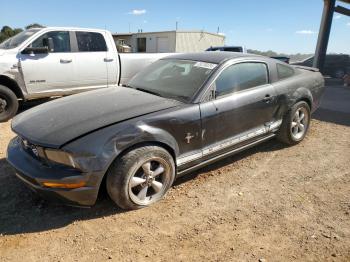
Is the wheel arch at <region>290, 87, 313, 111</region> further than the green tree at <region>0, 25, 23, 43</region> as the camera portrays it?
No

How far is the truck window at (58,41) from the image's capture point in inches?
253

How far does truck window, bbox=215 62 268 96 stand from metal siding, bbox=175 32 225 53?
23.4m

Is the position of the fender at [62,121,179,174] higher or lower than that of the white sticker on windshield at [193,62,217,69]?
lower

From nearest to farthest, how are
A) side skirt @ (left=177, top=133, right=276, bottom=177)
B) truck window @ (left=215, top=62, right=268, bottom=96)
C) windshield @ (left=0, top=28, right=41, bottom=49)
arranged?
side skirt @ (left=177, top=133, right=276, bottom=177)
truck window @ (left=215, top=62, right=268, bottom=96)
windshield @ (left=0, top=28, right=41, bottom=49)

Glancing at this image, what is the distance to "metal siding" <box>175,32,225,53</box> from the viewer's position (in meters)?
28.1

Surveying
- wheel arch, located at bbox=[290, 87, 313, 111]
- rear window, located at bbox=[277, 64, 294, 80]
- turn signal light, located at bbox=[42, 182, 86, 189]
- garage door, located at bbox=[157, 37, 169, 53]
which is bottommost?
garage door, located at bbox=[157, 37, 169, 53]

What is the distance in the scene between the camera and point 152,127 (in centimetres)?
318

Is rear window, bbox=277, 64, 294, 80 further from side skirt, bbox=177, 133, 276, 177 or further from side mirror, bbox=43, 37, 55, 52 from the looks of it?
side mirror, bbox=43, 37, 55, 52

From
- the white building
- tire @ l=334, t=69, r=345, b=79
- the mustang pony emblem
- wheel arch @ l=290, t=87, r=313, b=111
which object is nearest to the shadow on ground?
the mustang pony emblem

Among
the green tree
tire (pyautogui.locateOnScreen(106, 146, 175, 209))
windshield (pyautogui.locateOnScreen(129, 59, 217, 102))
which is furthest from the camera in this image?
the green tree

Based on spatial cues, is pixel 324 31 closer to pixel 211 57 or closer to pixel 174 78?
pixel 211 57

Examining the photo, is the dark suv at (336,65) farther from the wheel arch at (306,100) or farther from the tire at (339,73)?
the wheel arch at (306,100)

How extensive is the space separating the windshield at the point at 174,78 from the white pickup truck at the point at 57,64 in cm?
282

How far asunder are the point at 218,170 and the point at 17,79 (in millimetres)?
4331
